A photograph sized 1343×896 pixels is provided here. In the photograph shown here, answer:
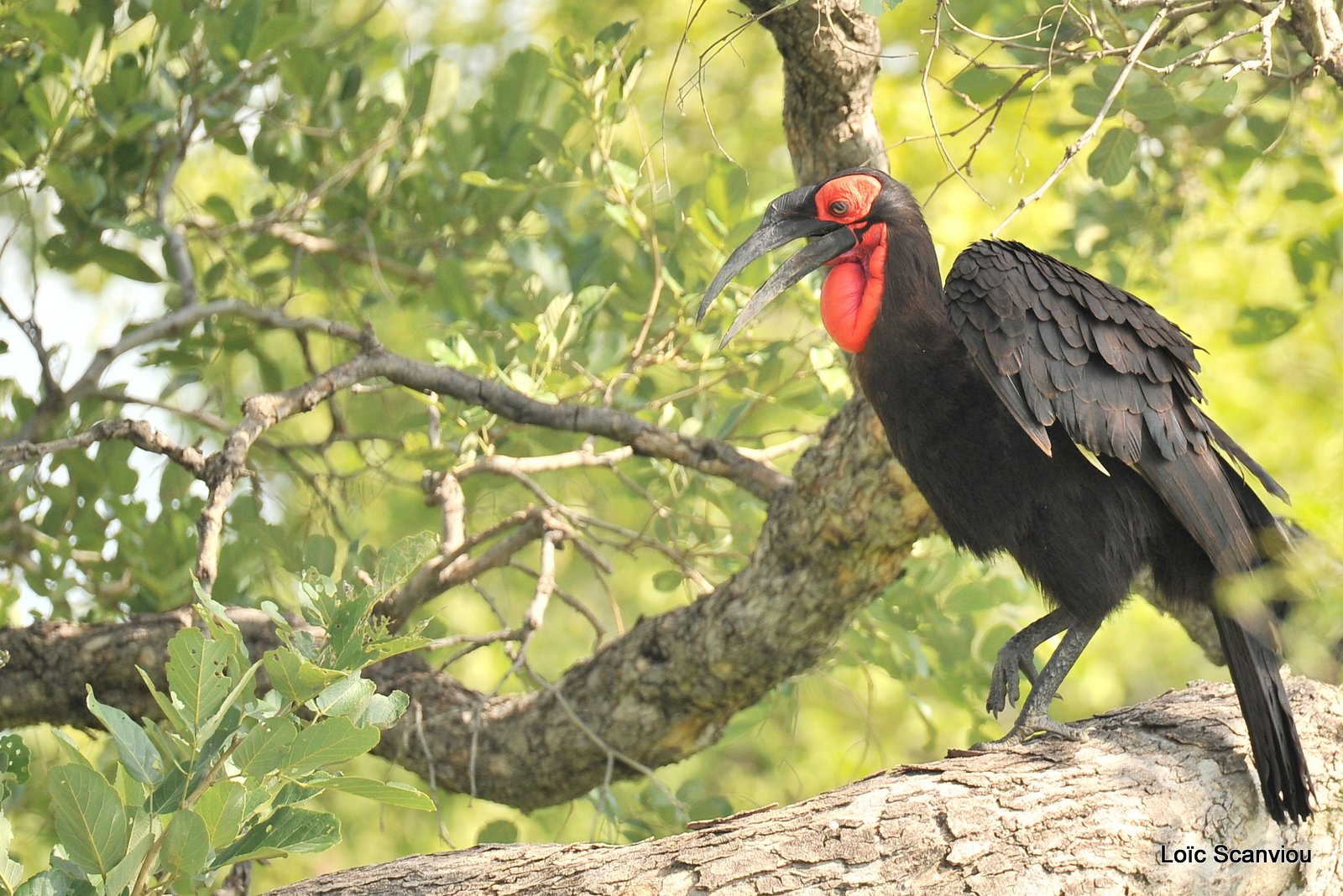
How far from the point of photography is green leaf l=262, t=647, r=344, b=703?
1.60m

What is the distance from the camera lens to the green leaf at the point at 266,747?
159 centimetres

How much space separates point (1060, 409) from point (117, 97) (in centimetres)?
245

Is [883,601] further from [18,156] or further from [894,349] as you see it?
[18,156]

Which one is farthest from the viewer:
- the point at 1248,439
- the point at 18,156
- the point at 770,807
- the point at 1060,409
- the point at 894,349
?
the point at 1248,439

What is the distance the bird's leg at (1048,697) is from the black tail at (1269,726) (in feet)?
1.05

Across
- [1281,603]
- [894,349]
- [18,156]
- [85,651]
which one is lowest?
[1281,603]

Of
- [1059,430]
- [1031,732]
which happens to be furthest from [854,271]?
[1031,732]

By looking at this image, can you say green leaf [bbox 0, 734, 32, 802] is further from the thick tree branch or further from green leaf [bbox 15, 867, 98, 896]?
the thick tree branch

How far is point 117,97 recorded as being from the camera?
3.13m

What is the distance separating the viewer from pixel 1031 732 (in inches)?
99.8

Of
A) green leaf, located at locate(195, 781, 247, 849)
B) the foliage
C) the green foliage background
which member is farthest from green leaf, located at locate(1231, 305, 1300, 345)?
green leaf, located at locate(195, 781, 247, 849)

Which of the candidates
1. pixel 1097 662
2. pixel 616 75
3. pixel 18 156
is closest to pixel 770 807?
pixel 616 75

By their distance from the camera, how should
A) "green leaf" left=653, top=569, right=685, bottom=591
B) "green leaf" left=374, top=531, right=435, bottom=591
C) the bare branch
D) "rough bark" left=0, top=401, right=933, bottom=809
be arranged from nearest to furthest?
"green leaf" left=374, top=531, right=435, bottom=591
the bare branch
"rough bark" left=0, top=401, right=933, bottom=809
"green leaf" left=653, top=569, right=685, bottom=591

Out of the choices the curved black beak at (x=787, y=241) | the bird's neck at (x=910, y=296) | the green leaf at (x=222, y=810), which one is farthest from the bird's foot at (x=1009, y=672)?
the green leaf at (x=222, y=810)
